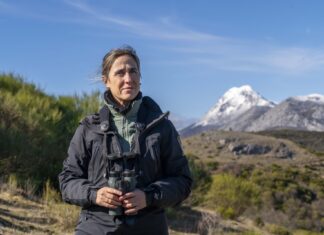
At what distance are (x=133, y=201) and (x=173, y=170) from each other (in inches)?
14.3

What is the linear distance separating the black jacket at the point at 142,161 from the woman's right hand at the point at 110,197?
0.09 meters

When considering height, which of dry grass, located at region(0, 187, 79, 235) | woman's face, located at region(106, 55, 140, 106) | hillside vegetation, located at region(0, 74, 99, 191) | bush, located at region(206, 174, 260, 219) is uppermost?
woman's face, located at region(106, 55, 140, 106)

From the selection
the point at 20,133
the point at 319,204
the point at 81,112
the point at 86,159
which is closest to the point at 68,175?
the point at 86,159

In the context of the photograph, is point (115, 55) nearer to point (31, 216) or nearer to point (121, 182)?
point (121, 182)

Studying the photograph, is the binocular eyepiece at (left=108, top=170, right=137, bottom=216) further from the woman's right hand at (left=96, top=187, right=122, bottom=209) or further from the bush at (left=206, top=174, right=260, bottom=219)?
the bush at (left=206, top=174, right=260, bottom=219)

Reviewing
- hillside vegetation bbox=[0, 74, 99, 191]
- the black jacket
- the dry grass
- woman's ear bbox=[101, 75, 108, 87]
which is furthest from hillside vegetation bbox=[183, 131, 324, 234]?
the black jacket

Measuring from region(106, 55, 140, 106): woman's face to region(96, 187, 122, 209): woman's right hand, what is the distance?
57 centimetres

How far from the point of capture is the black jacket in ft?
10.1

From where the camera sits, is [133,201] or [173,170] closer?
[133,201]

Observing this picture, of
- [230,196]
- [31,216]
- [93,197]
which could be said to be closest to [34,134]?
[31,216]

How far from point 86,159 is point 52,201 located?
24.6 feet

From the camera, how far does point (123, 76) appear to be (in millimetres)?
3268

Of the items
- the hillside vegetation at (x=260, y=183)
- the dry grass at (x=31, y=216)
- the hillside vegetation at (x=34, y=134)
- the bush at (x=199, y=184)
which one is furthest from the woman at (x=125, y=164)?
the bush at (x=199, y=184)

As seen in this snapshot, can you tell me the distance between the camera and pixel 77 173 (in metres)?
3.20
